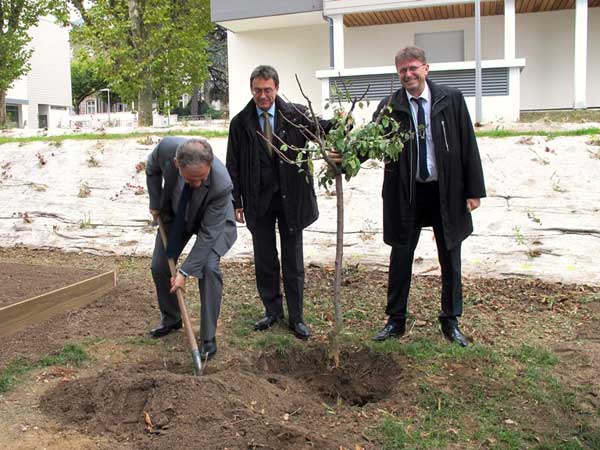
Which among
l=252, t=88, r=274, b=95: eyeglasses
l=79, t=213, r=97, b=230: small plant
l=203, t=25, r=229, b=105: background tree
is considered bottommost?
l=79, t=213, r=97, b=230: small plant

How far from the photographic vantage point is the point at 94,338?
4.49m

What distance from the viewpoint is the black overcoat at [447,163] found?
406 cm

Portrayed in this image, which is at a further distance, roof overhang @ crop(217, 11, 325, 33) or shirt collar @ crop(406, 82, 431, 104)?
roof overhang @ crop(217, 11, 325, 33)

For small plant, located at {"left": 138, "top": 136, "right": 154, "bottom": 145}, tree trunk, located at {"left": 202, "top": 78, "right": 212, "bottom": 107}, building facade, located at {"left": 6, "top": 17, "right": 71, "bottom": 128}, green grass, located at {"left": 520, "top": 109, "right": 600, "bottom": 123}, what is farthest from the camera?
tree trunk, located at {"left": 202, "top": 78, "right": 212, "bottom": 107}

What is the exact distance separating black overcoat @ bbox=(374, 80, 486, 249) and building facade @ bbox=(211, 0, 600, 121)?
26.1 feet

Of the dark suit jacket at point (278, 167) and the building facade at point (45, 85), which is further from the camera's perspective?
the building facade at point (45, 85)

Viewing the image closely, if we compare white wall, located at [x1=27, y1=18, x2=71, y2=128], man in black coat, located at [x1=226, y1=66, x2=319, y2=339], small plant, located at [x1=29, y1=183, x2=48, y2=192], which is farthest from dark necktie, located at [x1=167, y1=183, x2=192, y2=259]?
white wall, located at [x1=27, y1=18, x2=71, y2=128]

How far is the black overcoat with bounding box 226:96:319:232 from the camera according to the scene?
172 inches

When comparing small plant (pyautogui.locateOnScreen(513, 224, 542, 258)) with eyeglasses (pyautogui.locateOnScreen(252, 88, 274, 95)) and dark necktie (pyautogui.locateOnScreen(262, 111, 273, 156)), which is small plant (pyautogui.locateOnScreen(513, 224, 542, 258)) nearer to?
dark necktie (pyautogui.locateOnScreen(262, 111, 273, 156))

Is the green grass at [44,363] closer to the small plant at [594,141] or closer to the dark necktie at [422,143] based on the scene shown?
the dark necktie at [422,143]

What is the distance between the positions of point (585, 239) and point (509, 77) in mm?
6212

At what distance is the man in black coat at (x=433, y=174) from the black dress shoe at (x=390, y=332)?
338mm

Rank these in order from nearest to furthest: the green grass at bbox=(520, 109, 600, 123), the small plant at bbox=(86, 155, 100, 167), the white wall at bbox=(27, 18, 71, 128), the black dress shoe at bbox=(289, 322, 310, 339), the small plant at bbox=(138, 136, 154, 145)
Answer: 1. the black dress shoe at bbox=(289, 322, 310, 339)
2. the small plant at bbox=(86, 155, 100, 167)
3. the small plant at bbox=(138, 136, 154, 145)
4. the green grass at bbox=(520, 109, 600, 123)
5. the white wall at bbox=(27, 18, 71, 128)

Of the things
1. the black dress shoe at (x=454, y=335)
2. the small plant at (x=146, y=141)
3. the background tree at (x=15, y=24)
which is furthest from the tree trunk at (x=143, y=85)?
the black dress shoe at (x=454, y=335)
